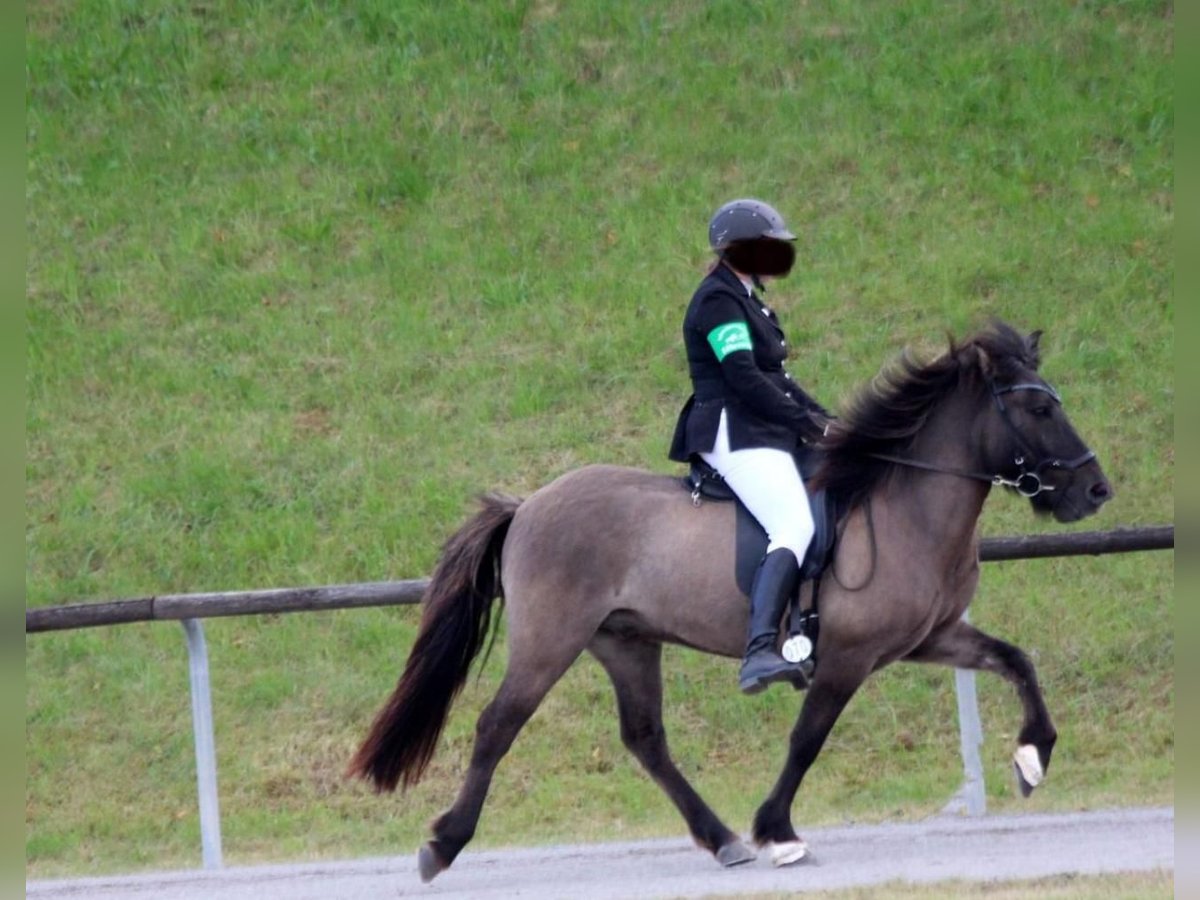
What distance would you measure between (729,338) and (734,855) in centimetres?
223

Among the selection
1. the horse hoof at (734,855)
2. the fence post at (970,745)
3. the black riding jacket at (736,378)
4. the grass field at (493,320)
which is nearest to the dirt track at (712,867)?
the horse hoof at (734,855)

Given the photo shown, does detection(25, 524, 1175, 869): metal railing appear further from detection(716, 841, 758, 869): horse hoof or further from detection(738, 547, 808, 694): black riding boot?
detection(738, 547, 808, 694): black riding boot

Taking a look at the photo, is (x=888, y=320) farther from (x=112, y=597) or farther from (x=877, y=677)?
(x=112, y=597)

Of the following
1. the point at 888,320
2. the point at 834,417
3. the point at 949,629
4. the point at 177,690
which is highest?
the point at 834,417

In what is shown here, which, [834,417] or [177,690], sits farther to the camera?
[177,690]

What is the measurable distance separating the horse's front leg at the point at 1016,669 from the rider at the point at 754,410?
0.85 meters

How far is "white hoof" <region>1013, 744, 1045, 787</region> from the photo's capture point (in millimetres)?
8008

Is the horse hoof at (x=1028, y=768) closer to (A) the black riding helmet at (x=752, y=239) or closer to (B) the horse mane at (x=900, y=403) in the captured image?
(B) the horse mane at (x=900, y=403)

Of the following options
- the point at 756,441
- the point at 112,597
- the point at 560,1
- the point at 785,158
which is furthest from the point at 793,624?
the point at 560,1

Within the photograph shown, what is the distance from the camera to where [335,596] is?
9914 mm

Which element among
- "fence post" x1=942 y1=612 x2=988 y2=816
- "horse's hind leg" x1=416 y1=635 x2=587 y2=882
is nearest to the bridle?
"horse's hind leg" x1=416 y1=635 x2=587 y2=882

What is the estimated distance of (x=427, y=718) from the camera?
845 centimetres

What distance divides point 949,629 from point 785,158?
9442mm

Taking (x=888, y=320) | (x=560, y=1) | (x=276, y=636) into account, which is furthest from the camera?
(x=560, y=1)
